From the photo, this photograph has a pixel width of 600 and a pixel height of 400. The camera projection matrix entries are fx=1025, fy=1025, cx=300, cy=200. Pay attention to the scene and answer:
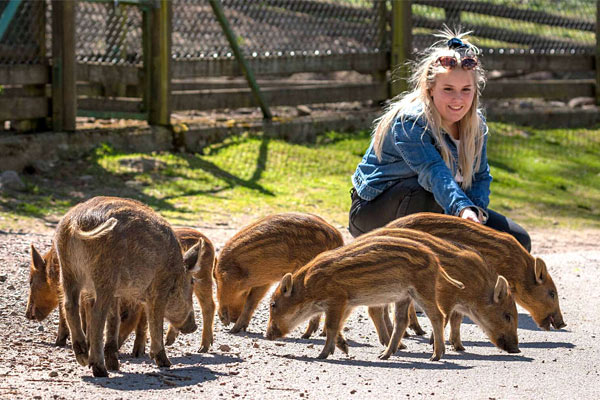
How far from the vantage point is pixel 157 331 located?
4.95m

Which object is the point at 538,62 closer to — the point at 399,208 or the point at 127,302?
the point at 399,208

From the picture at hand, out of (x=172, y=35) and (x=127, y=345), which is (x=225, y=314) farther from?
(x=172, y=35)

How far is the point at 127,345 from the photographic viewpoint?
18.8ft

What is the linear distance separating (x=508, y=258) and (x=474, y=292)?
0.51m

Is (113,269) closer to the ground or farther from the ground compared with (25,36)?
closer to the ground

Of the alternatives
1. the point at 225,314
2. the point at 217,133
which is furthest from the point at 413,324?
the point at 217,133

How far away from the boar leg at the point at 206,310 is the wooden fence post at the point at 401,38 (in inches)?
300

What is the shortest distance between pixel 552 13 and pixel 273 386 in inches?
451

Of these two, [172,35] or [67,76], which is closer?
[67,76]

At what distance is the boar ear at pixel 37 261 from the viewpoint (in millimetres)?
5707

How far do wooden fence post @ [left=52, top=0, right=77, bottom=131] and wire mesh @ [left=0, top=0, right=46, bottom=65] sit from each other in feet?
0.47

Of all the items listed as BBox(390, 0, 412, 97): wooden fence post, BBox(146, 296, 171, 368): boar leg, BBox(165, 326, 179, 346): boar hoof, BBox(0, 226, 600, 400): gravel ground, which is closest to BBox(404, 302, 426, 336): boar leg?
BBox(0, 226, 600, 400): gravel ground

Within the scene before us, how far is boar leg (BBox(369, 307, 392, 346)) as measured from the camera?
564cm

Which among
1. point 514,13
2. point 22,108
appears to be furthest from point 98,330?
point 514,13
